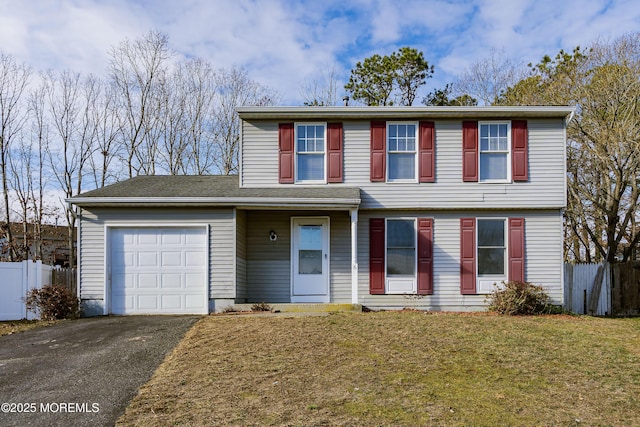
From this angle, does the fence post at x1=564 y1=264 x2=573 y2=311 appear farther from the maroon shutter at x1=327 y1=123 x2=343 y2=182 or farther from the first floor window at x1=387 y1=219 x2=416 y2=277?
the maroon shutter at x1=327 y1=123 x2=343 y2=182

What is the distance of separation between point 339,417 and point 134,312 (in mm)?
7912

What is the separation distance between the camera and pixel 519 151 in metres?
12.5

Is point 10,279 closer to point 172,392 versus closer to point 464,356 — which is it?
point 172,392

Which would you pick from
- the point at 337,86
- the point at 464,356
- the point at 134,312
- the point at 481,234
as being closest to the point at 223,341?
the point at 464,356

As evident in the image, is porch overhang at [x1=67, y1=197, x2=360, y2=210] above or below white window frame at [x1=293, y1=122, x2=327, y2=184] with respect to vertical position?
below

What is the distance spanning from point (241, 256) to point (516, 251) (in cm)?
634

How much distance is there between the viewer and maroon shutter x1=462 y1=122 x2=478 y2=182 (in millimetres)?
12562

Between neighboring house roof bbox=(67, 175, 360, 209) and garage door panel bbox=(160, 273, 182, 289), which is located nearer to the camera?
neighboring house roof bbox=(67, 175, 360, 209)

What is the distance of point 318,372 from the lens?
638 centimetres

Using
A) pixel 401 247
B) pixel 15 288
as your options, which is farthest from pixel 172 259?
pixel 401 247

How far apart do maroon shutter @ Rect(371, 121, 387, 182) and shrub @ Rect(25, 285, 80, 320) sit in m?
7.19

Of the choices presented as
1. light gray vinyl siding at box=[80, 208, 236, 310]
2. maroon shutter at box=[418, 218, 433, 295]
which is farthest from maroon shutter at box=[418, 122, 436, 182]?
light gray vinyl siding at box=[80, 208, 236, 310]

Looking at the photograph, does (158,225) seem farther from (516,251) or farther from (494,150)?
(516,251)

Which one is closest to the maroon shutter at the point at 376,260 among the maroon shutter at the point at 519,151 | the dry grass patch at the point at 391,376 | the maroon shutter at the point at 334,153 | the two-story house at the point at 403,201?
the two-story house at the point at 403,201
